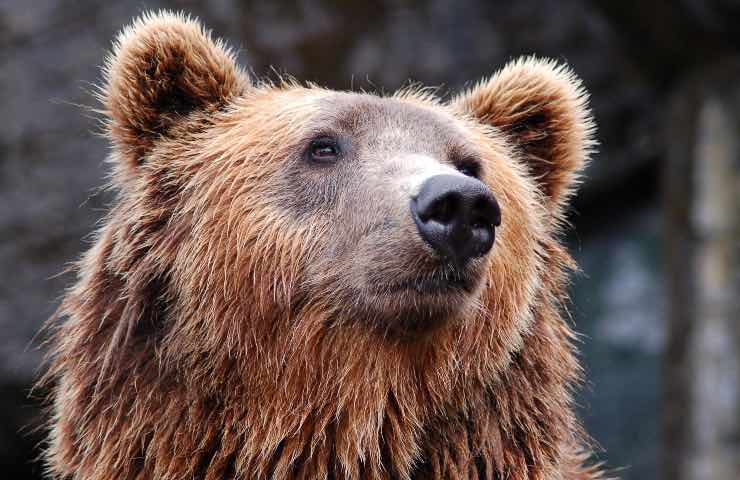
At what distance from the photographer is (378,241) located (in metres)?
3.86

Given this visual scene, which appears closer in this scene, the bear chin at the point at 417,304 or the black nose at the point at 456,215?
the black nose at the point at 456,215

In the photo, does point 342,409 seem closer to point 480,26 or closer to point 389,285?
point 389,285

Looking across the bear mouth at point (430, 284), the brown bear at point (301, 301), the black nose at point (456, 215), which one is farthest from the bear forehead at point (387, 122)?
the bear mouth at point (430, 284)

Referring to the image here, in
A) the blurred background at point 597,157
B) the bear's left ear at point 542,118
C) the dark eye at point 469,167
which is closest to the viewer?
the dark eye at point 469,167

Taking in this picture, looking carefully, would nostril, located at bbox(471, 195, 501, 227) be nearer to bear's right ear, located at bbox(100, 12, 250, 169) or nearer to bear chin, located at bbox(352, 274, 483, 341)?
bear chin, located at bbox(352, 274, 483, 341)

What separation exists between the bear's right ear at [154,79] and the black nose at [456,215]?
1.38 meters

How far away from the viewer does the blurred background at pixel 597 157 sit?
8.95 meters

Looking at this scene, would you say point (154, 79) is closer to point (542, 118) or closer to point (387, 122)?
point (387, 122)

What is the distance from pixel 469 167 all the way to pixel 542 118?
0.71m

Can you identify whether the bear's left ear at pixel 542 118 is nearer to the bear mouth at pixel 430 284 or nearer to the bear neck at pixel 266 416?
the bear neck at pixel 266 416

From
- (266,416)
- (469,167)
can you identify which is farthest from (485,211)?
(266,416)

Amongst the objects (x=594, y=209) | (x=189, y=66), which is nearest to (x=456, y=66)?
(x=594, y=209)

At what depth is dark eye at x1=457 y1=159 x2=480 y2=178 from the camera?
446 cm

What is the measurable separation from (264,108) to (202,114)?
11.7 inches
